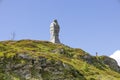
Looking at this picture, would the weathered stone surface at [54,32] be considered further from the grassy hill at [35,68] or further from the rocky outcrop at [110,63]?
the grassy hill at [35,68]

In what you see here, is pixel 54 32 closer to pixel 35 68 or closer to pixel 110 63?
pixel 110 63

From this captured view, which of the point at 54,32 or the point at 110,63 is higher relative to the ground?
the point at 54,32

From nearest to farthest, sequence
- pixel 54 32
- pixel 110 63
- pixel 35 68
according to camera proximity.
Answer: pixel 35 68 < pixel 54 32 < pixel 110 63

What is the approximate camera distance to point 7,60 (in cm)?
8606

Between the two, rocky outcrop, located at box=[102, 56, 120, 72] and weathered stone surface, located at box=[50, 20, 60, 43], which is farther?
rocky outcrop, located at box=[102, 56, 120, 72]

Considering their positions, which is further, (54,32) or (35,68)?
(54,32)

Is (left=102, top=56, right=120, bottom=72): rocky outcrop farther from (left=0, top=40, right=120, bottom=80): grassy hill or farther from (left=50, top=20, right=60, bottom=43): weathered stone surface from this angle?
(left=0, top=40, right=120, bottom=80): grassy hill

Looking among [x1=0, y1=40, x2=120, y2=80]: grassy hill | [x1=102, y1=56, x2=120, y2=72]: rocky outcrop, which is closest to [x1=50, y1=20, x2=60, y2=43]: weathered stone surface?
[x1=102, y1=56, x2=120, y2=72]: rocky outcrop

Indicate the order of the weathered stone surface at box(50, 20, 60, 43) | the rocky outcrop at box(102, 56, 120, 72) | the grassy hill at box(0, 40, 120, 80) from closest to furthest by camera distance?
the grassy hill at box(0, 40, 120, 80) < the weathered stone surface at box(50, 20, 60, 43) < the rocky outcrop at box(102, 56, 120, 72)

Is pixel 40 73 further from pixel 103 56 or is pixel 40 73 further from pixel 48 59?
pixel 103 56

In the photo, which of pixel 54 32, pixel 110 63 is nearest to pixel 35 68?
pixel 54 32

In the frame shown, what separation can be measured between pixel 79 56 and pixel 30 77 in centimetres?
4323

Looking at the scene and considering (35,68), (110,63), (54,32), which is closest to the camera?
(35,68)

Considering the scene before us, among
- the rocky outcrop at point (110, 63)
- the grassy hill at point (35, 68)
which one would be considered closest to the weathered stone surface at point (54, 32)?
the rocky outcrop at point (110, 63)
